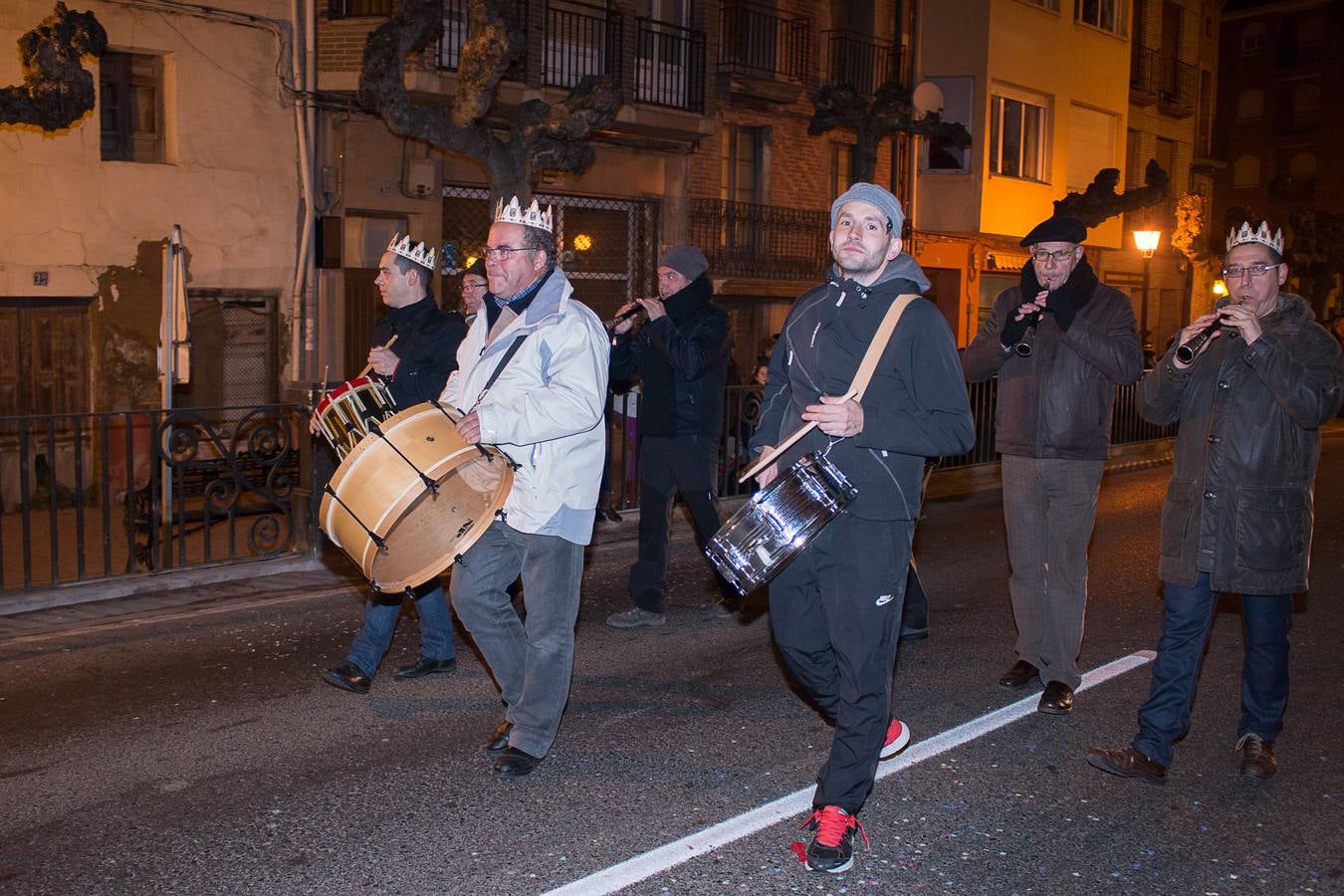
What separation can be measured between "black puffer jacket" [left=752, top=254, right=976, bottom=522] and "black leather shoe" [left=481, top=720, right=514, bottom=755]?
1859 mm

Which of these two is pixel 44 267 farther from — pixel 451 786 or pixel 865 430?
pixel 865 430

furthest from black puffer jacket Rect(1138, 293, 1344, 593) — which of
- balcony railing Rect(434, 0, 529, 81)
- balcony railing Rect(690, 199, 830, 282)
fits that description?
balcony railing Rect(690, 199, 830, 282)

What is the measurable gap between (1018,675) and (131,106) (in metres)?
12.0

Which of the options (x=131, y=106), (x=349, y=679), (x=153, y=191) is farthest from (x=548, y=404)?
(x=131, y=106)

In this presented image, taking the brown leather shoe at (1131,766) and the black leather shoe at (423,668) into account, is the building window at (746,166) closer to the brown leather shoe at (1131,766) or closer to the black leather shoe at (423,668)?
the black leather shoe at (423,668)

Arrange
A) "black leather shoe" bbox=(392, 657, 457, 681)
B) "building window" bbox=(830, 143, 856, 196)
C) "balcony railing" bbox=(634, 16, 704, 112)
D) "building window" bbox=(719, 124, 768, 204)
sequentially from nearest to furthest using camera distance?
"black leather shoe" bbox=(392, 657, 457, 681)
"balcony railing" bbox=(634, 16, 704, 112)
"building window" bbox=(719, 124, 768, 204)
"building window" bbox=(830, 143, 856, 196)

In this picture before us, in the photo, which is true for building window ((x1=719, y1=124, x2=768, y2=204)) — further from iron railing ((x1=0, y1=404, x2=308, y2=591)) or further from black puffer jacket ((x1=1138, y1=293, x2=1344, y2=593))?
black puffer jacket ((x1=1138, y1=293, x2=1344, y2=593))

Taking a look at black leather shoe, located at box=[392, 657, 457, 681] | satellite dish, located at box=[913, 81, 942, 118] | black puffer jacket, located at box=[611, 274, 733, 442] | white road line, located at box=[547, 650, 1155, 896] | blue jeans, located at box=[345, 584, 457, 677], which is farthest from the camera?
satellite dish, located at box=[913, 81, 942, 118]

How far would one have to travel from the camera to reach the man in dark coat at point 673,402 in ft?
23.9

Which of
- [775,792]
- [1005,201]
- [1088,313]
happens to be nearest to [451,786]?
[775,792]

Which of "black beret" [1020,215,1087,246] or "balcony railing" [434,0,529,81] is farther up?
"balcony railing" [434,0,529,81]

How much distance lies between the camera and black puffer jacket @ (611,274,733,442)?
7262mm

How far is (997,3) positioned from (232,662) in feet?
73.6

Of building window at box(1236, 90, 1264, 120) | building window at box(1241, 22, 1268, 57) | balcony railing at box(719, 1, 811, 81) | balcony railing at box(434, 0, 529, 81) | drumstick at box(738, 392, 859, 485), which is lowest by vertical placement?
drumstick at box(738, 392, 859, 485)
